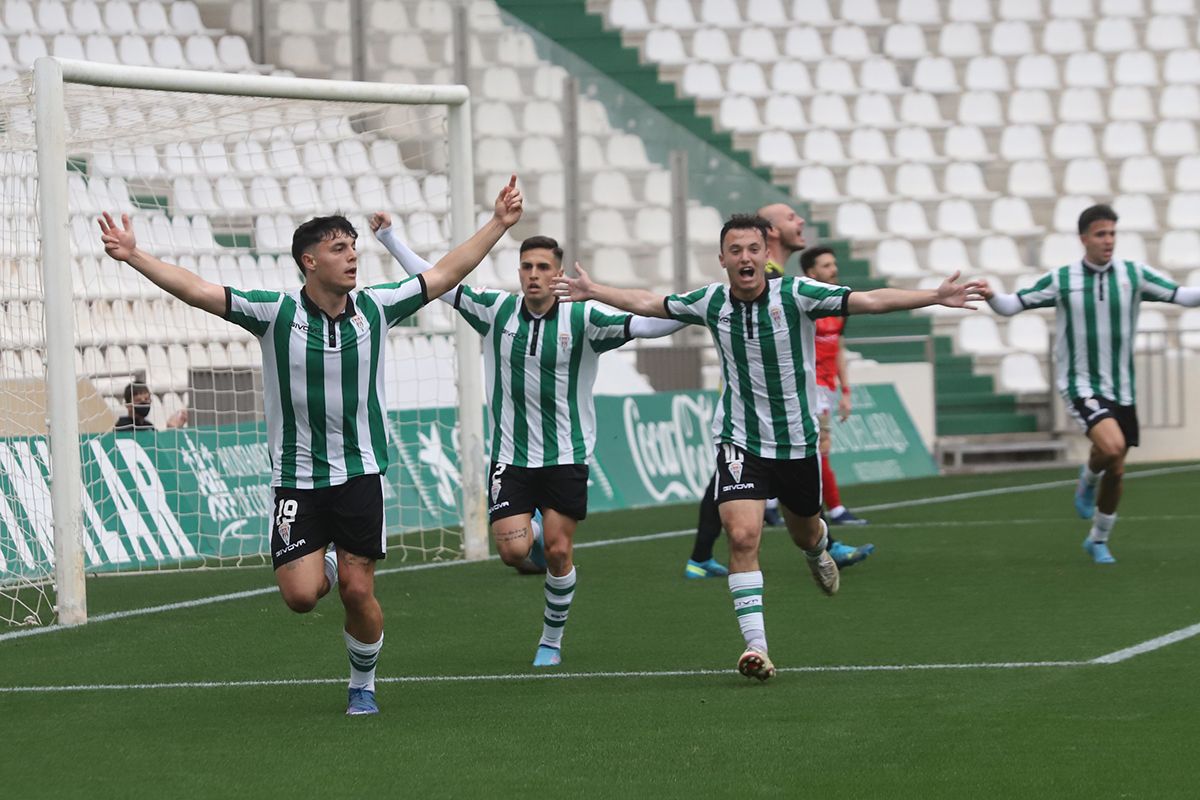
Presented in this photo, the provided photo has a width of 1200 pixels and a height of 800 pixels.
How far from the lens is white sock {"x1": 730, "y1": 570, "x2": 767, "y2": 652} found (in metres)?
7.22

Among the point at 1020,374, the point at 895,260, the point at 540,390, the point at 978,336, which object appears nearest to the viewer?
the point at 540,390

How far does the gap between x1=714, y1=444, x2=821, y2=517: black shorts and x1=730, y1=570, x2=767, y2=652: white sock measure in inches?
15.2

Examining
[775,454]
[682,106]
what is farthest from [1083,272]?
[682,106]

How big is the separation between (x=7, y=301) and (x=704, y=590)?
4.12 metres

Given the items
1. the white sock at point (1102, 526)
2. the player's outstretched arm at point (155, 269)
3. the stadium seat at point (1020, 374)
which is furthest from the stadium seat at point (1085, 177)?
the player's outstretched arm at point (155, 269)

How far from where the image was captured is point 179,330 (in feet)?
45.2

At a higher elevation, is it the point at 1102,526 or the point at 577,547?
the point at 1102,526

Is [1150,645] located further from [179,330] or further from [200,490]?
[179,330]

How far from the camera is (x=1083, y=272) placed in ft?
35.8

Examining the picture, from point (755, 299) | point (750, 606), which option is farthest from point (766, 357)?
point (750, 606)

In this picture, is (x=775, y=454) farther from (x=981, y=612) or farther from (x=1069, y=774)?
(x=1069, y=774)

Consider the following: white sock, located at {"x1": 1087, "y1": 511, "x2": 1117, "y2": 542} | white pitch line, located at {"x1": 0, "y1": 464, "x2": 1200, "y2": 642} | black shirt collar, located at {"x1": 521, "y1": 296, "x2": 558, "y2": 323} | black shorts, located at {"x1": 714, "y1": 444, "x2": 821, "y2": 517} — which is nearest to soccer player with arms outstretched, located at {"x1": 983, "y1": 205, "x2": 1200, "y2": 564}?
white sock, located at {"x1": 1087, "y1": 511, "x2": 1117, "y2": 542}

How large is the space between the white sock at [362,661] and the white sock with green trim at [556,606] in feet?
4.19

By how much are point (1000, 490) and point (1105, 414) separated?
637 cm
